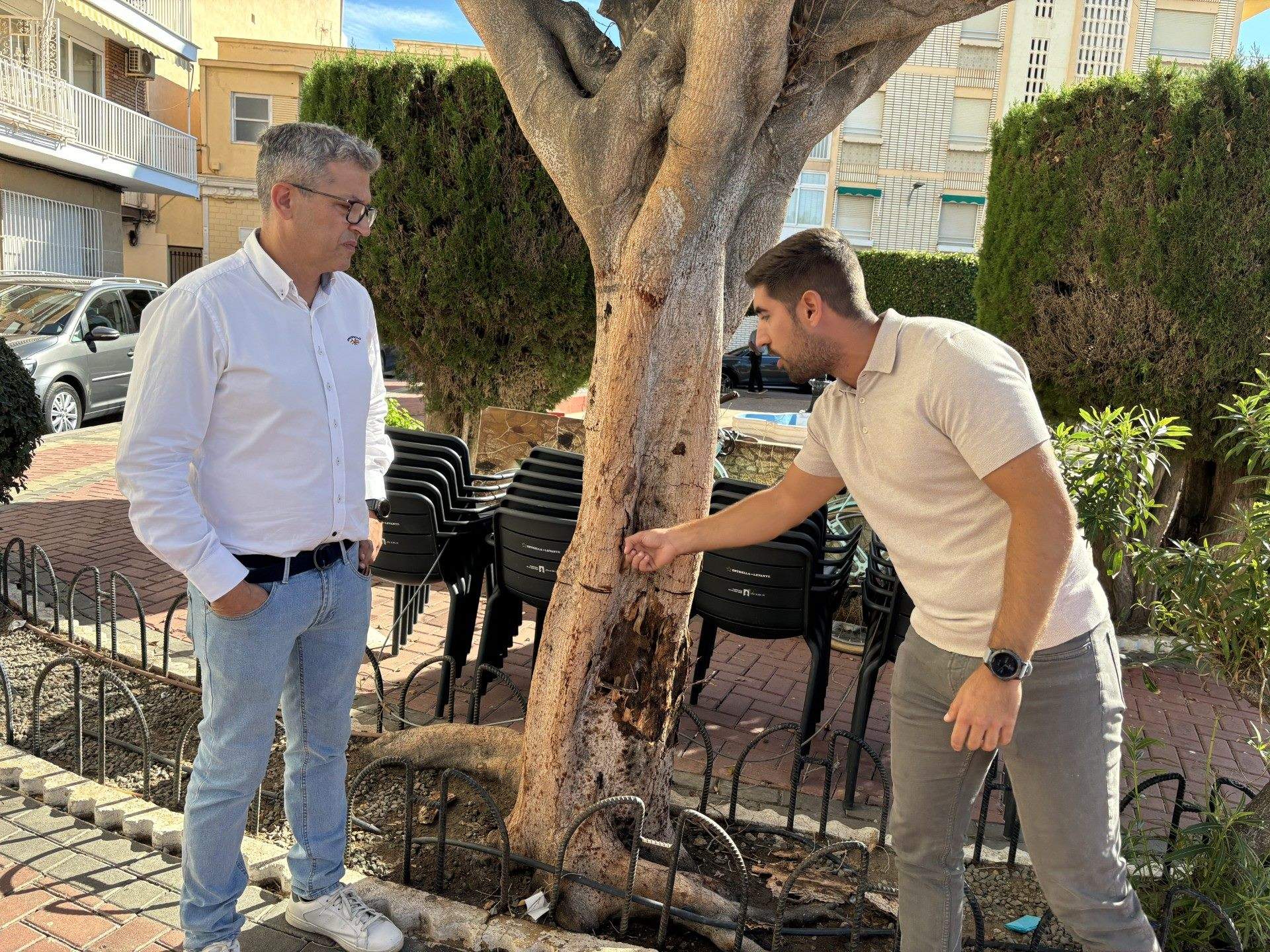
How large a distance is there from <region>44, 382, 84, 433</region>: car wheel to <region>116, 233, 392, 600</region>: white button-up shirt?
10576mm

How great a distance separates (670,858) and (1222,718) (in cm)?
376

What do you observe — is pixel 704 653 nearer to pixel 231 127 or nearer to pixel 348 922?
pixel 348 922

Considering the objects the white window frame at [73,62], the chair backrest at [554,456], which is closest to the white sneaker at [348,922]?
the chair backrest at [554,456]

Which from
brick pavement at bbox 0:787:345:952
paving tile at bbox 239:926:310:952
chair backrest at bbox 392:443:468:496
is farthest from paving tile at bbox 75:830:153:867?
Result: chair backrest at bbox 392:443:468:496

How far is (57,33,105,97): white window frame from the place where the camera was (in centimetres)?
2103

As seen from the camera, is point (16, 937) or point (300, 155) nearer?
point (300, 155)

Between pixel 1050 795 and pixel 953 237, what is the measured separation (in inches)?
1461

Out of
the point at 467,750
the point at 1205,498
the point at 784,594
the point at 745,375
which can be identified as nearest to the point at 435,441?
the point at 467,750

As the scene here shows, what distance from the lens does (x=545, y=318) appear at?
8586 millimetres

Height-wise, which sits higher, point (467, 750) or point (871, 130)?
point (871, 130)

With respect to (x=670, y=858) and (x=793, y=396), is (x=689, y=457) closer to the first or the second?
(x=670, y=858)

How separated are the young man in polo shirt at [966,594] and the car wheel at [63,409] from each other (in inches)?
455

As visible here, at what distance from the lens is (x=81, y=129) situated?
1980cm

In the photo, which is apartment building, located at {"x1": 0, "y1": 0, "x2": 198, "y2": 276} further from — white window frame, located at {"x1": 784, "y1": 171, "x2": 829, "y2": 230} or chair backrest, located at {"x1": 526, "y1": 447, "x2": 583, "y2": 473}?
white window frame, located at {"x1": 784, "y1": 171, "x2": 829, "y2": 230}
